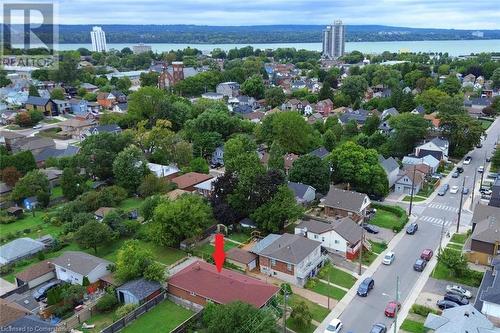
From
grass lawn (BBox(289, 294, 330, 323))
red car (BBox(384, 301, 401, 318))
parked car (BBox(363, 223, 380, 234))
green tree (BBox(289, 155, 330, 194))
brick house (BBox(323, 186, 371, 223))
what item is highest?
green tree (BBox(289, 155, 330, 194))

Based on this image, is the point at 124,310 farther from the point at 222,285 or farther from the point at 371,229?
the point at 371,229

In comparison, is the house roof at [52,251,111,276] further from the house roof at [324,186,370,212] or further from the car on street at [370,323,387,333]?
the house roof at [324,186,370,212]

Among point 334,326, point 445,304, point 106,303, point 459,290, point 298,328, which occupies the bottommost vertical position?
point 298,328

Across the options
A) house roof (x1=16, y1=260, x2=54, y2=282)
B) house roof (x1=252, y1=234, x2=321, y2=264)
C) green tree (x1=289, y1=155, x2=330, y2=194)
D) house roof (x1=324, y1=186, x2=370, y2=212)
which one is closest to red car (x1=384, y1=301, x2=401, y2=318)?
house roof (x1=252, y1=234, x2=321, y2=264)

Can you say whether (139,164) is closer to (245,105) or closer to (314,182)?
(314,182)

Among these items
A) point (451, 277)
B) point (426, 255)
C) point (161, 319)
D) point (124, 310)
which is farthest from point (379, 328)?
point (124, 310)

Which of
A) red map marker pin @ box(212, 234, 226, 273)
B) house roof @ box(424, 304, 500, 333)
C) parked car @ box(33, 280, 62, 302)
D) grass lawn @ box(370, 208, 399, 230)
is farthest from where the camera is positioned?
grass lawn @ box(370, 208, 399, 230)

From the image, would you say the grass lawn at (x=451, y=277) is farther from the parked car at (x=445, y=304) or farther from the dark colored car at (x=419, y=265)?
the parked car at (x=445, y=304)
